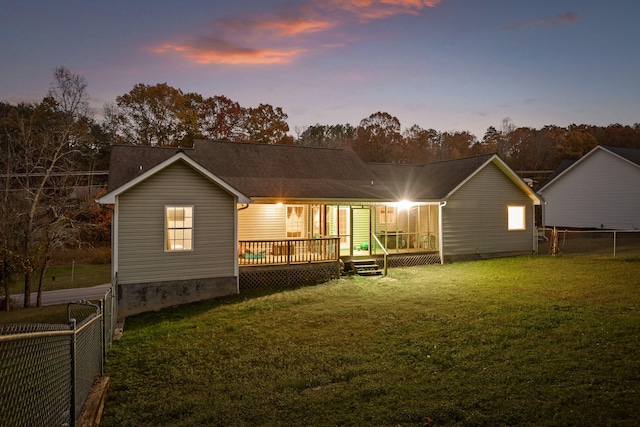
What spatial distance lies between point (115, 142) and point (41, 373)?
40301 mm

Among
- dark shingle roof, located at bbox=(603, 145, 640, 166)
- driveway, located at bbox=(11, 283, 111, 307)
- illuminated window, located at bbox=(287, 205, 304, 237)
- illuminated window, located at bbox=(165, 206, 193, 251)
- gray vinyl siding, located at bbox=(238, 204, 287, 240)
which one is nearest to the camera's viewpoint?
illuminated window, located at bbox=(165, 206, 193, 251)

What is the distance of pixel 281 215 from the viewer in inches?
792

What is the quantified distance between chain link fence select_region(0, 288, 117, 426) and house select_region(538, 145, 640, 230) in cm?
3288

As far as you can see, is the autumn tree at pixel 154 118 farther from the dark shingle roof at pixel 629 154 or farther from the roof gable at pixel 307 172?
the dark shingle roof at pixel 629 154

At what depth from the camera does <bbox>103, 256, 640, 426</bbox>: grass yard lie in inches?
229

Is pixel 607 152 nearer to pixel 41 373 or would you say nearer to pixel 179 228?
pixel 179 228

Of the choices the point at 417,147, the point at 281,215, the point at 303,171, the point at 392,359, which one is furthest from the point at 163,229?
the point at 417,147

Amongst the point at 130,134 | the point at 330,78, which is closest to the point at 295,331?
the point at 330,78

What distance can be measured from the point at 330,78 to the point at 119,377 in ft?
84.0

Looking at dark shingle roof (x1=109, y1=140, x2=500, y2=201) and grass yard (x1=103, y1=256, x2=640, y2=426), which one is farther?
dark shingle roof (x1=109, y1=140, x2=500, y2=201)

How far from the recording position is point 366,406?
19.9ft

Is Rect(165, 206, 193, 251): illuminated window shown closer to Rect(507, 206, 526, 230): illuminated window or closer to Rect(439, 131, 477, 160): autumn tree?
Rect(507, 206, 526, 230): illuminated window

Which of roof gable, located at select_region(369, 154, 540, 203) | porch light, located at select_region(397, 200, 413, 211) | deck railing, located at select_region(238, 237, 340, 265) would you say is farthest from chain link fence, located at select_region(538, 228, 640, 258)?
deck railing, located at select_region(238, 237, 340, 265)

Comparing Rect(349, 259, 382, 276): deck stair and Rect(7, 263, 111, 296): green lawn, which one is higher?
Rect(349, 259, 382, 276): deck stair
